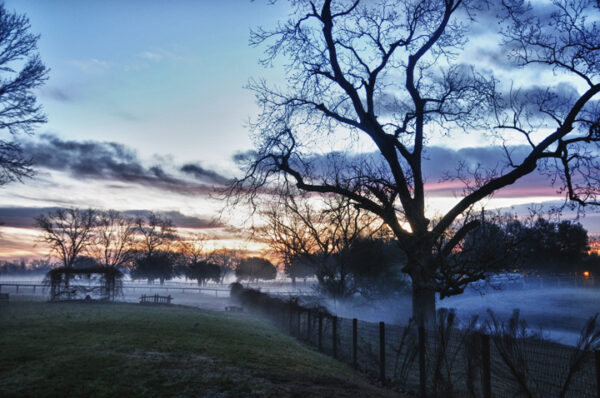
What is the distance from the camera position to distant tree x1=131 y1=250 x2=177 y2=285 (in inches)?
3487

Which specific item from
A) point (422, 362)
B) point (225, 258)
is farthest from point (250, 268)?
point (422, 362)

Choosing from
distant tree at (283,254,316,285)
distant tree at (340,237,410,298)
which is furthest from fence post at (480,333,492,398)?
distant tree at (283,254,316,285)

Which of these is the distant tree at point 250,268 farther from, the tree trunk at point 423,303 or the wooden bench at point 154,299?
the tree trunk at point 423,303

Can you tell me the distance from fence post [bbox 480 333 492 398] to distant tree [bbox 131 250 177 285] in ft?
292

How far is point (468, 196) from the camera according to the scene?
13.6m

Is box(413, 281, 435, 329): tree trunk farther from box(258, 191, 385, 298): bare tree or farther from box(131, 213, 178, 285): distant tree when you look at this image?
box(131, 213, 178, 285): distant tree

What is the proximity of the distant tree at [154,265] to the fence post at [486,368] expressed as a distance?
292 feet

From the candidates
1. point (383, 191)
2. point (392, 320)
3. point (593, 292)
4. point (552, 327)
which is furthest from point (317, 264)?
point (593, 292)

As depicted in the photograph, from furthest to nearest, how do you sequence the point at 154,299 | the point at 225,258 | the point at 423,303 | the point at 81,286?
the point at 225,258
the point at 154,299
the point at 81,286
the point at 423,303

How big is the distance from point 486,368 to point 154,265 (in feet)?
293

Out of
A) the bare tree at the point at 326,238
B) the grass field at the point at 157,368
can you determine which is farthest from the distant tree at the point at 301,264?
the grass field at the point at 157,368

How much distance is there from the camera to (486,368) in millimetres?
7117

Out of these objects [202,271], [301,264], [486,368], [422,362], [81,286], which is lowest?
[202,271]

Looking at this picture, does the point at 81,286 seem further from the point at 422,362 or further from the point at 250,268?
the point at 250,268
